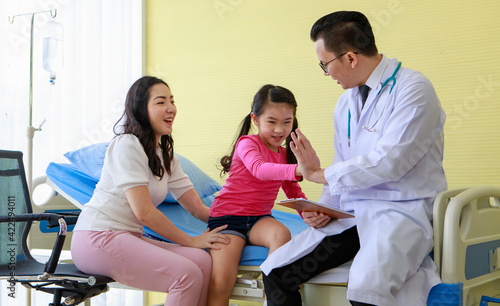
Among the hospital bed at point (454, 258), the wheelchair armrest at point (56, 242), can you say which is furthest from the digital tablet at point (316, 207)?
the wheelchair armrest at point (56, 242)

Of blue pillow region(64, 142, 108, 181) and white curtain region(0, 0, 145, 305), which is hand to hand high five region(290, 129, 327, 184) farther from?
white curtain region(0, 0, 145, 305)

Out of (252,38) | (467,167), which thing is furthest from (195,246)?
(252,38)

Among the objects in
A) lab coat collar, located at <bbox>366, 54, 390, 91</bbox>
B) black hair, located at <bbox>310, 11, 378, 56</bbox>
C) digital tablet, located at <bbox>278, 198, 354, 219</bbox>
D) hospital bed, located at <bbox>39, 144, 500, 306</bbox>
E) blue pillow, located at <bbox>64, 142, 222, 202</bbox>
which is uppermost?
black hair, located at <bbox>310, 11, 378, 56</bbox>

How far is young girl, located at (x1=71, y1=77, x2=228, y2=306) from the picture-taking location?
6.15ft

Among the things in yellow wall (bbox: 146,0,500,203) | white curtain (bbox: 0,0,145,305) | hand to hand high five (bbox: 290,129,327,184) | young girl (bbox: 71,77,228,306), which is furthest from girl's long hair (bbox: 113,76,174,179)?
yellow wall (bbox: 146,0,500,203)

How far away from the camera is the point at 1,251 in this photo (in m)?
2.11

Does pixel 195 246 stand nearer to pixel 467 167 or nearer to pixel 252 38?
pixel 467 167

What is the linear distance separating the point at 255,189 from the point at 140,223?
0.48 meters

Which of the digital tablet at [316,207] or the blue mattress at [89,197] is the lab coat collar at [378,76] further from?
the blue mattress at [89,197]

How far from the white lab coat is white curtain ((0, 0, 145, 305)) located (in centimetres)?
188

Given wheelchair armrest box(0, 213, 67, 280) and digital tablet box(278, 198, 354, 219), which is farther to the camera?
wheelchair armrest box(0, 213, 67, 280)

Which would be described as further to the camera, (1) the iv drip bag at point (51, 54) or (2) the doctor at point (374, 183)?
(1) the iv drip bag at point (51, 54)

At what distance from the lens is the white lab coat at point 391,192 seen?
156 cm

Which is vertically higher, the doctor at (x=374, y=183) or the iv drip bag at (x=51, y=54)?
the iv drip bag at (x=51, y=54)
